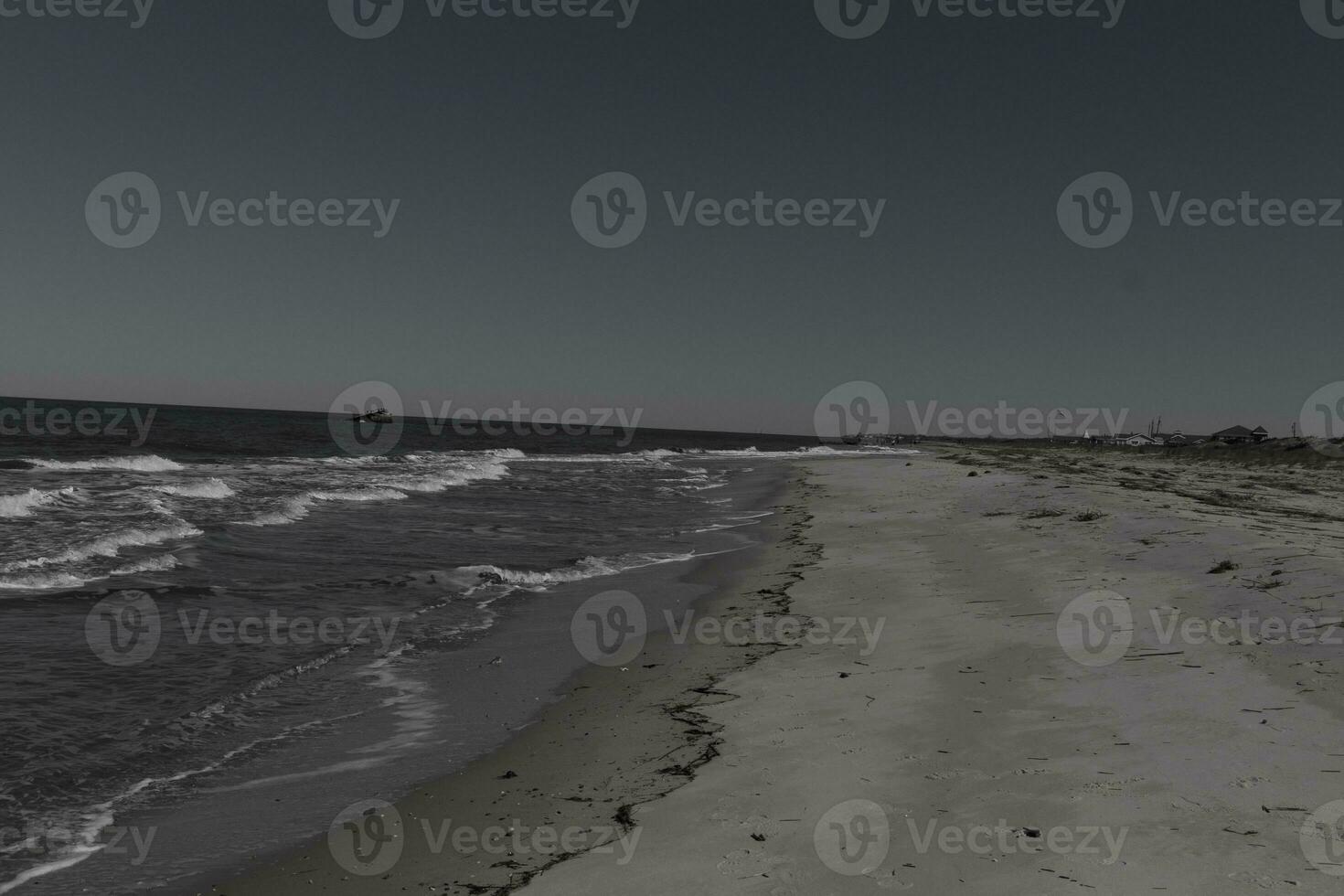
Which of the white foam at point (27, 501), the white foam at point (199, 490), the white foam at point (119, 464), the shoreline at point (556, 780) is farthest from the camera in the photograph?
the white foam at point (119, 464)

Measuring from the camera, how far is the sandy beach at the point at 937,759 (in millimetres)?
4309

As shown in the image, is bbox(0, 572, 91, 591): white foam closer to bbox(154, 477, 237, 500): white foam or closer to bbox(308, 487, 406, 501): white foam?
bbox(154, 477, 237, 500): white foam

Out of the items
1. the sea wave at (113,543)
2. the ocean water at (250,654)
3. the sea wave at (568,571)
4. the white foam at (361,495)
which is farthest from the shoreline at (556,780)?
the white foam at (361,495)

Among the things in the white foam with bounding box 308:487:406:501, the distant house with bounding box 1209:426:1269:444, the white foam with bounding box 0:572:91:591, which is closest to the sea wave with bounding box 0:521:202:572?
the white foam with bounding box 0:572:91:591

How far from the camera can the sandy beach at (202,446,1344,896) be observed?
4309mm

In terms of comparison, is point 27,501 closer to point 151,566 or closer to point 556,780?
point 151,566

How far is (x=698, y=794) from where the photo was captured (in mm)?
→ 5398

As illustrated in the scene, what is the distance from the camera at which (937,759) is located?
5660 millimetres

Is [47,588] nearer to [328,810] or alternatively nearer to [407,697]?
[407,697]

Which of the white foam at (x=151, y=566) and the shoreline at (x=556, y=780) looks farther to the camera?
the white foam at (x=151, y=566)

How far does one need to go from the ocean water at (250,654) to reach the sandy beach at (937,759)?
75 centimetres

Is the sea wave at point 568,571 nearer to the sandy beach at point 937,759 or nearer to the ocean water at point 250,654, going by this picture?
the ocean water at point 250,654

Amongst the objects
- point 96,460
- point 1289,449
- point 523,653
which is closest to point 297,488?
point 96,460

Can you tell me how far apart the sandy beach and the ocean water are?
0.75 m
